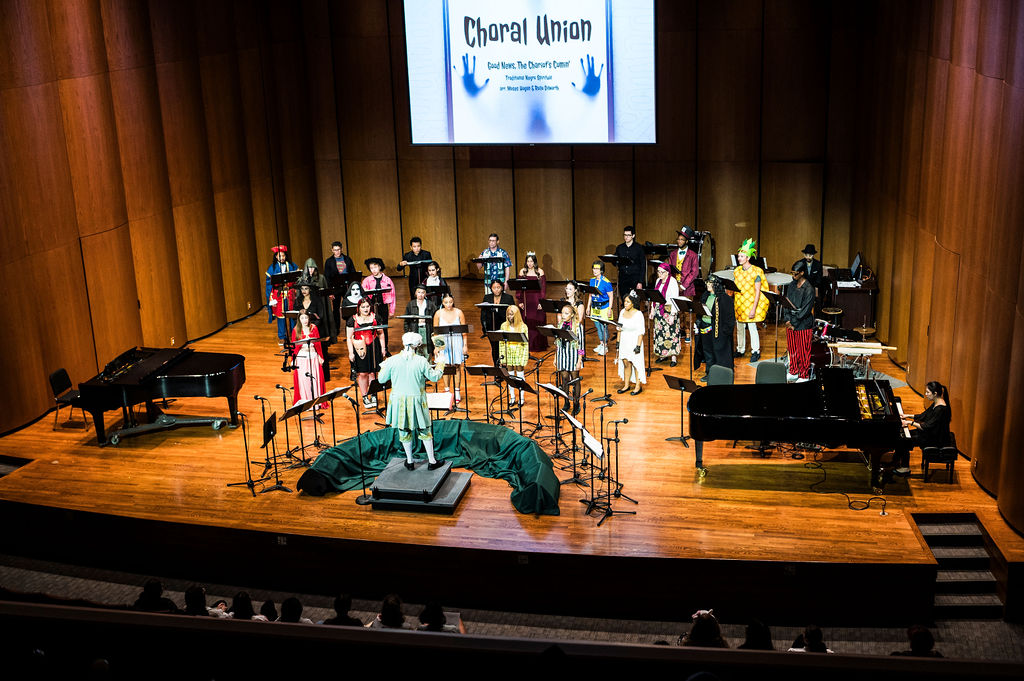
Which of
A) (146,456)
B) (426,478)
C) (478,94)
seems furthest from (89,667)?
(478,94)

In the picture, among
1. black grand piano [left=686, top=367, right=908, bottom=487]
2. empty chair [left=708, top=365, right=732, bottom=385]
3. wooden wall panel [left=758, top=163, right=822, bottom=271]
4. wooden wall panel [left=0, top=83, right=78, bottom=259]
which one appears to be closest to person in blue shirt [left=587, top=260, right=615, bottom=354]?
empty chair [left=708, top=365, right=732, bottom=385]

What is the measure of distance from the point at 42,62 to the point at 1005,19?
996 centimetres

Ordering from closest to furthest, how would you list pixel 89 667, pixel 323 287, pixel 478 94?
pixel 89 667 < pixel 323 287 < pixel 478 94

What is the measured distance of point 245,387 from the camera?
13.0m

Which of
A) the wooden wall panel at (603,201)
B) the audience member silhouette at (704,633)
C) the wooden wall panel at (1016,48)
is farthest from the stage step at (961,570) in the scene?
the wooden wall panel at (603,201)

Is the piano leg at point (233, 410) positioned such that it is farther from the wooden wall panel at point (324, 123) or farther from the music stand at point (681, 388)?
the wooden wall panel at point (324, 123)

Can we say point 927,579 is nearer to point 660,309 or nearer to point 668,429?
point 668,429

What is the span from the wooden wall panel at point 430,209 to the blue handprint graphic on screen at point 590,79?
3.38 metres

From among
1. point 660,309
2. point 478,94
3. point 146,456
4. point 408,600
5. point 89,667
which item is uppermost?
point 478,94

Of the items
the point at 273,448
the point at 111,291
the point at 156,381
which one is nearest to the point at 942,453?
the point at 273,448

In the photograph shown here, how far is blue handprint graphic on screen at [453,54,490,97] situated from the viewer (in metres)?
15.4

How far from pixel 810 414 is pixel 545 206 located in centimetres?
883

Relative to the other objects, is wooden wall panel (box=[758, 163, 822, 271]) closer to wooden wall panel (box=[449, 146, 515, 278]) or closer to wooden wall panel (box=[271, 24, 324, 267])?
wooden wall panel (box=[449, 146, 515, 278])

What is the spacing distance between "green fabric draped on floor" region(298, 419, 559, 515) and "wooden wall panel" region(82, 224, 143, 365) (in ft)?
13.8
